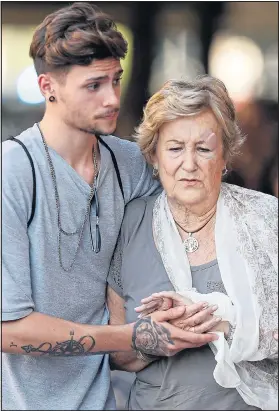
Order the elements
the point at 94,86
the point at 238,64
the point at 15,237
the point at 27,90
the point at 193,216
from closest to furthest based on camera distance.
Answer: the point at 15,237, the point at 94,86, the point at 193,216, the point at 27,90, the point at 238,64

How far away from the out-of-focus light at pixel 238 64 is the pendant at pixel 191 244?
Result: 2.45 meters

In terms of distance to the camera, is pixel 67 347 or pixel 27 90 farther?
pixel 27 90

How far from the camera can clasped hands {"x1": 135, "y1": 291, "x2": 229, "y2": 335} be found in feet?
8.62

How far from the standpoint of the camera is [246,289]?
8.78ft

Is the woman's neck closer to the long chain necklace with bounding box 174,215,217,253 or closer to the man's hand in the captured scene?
the long chain necklace with bounding box 174,215,217,253

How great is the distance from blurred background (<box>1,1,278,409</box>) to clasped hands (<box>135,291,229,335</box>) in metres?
2.31

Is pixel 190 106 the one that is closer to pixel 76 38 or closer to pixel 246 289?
pixel 76 38

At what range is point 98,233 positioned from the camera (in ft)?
9.21

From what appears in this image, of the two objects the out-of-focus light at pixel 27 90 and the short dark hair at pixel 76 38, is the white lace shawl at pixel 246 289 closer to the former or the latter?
the short dark hair at pixel 76 38

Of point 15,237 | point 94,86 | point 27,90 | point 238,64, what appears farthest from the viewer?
point 238,64

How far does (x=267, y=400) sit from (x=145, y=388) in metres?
0.40

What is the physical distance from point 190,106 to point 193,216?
0.38m

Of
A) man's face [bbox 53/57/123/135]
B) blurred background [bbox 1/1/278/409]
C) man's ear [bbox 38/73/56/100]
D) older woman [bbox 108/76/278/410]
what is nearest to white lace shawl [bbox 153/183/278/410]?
older woman [bbox 108/76/278/410]

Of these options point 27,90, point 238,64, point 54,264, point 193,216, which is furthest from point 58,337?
point 238,64
